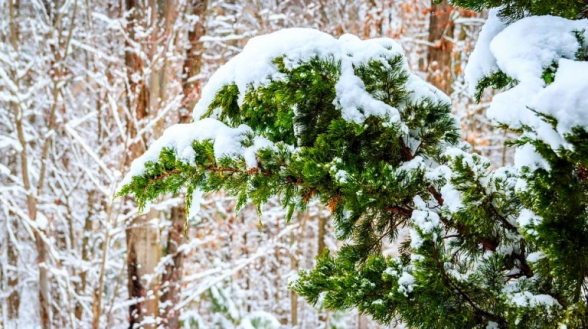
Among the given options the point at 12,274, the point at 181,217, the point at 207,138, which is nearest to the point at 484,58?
the point at 207,138

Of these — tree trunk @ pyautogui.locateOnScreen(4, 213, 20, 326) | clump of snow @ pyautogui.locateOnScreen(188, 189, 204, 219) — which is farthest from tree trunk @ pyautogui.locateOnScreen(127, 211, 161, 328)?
tree trunk @ pyautogui.locateOnScreen(4, 213, 20, 326)

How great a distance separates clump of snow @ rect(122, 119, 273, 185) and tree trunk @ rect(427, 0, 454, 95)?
535 cm

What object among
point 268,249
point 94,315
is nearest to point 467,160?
point 94,315

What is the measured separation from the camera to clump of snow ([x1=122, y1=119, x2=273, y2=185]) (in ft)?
5.13

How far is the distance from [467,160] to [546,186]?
0.31 meters

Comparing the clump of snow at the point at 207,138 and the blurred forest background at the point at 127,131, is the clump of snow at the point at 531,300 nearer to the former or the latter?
the clump of snow at the point at 207,138

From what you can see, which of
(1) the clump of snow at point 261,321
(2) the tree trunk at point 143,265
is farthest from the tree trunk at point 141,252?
(1) the clump of snow at point 261,321

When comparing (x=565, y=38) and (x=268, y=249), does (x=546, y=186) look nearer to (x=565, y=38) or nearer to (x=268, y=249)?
(x=565, y=38)

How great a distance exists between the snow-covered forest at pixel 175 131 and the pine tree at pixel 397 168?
1cm

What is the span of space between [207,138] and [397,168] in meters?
0.66

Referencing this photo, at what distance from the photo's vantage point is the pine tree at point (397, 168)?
1233 mm

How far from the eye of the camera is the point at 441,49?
6676 millimetres

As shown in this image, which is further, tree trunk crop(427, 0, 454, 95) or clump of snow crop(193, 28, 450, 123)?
tree trunk crop(427, 0, 454, 95)

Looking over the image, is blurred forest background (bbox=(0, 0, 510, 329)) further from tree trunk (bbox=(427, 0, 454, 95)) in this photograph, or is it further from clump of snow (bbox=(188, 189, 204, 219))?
clump of snow (bbox=(188, 189, 204, 219))
